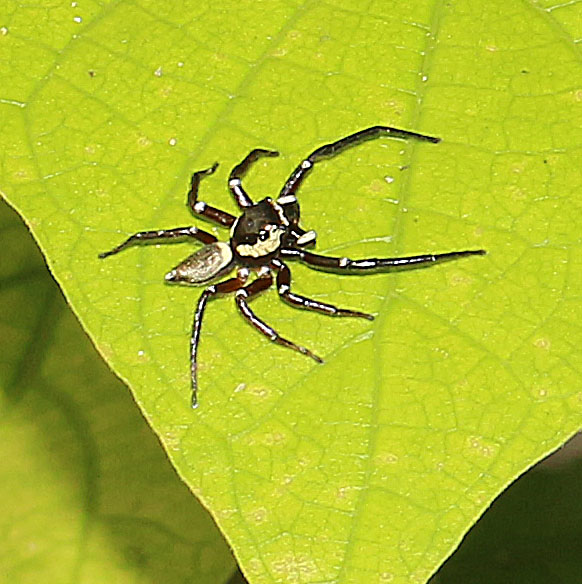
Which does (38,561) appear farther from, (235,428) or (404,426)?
(404,426)

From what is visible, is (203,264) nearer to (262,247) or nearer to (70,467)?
(262,247)

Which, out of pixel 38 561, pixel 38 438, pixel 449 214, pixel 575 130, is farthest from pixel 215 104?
pixel 38 561

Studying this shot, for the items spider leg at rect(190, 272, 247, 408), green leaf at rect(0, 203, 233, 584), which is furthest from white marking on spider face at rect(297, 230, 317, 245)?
green leaf at rect(0, 203, 233, 584)

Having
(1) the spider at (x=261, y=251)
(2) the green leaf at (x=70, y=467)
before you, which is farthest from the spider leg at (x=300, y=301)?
(2) the green leaf at (x=70, y=467)

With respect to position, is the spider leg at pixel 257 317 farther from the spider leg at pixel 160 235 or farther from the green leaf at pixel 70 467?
the green leaf at pixel 70 467

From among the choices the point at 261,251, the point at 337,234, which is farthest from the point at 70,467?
the point at 337,234

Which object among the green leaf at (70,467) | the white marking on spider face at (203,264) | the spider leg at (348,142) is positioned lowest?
the green leaf at (70,467)

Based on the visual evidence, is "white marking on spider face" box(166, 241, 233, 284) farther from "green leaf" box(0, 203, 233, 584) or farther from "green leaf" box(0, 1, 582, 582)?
"green leaf" box(0, 203, 233, 584)
